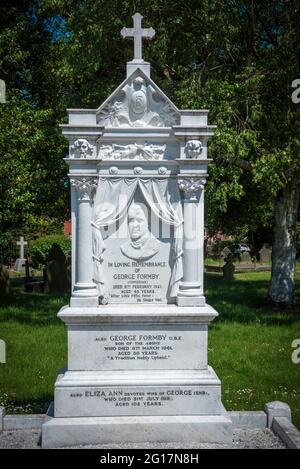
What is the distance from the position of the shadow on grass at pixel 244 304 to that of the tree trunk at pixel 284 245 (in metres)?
0.59

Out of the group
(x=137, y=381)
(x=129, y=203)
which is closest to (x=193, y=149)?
(x=129, y=203)

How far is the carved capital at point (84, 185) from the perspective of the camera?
6.18 metres

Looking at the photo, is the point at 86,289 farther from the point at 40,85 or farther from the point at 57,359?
the point at 40,85

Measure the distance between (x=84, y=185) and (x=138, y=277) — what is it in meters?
1.35

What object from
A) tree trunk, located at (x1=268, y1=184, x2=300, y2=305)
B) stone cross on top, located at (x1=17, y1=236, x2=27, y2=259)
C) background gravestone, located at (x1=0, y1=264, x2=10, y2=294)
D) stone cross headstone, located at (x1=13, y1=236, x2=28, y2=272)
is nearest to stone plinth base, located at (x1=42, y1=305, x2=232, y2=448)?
tree trunk, located at (x1=268, y1=184, x2=300, y2=305)

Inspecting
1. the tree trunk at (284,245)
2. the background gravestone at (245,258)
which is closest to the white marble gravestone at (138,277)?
the tree trunk at (284,245)

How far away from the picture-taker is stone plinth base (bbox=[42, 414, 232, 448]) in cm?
589

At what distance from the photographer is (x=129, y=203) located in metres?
6.41

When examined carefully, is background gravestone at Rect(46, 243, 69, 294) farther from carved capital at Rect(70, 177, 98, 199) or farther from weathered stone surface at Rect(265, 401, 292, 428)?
weathered stone surface at Rect(265, 401, 292, 428)

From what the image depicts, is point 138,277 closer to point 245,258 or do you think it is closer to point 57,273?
point 57,273

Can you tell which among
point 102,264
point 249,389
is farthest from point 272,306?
point 102,264

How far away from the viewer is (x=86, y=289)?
6.26 meters

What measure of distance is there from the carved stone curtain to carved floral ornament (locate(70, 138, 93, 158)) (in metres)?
0.40

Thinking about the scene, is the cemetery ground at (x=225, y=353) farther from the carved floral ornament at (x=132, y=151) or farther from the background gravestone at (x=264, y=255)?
the background gravestone at (x=264, y=255)
